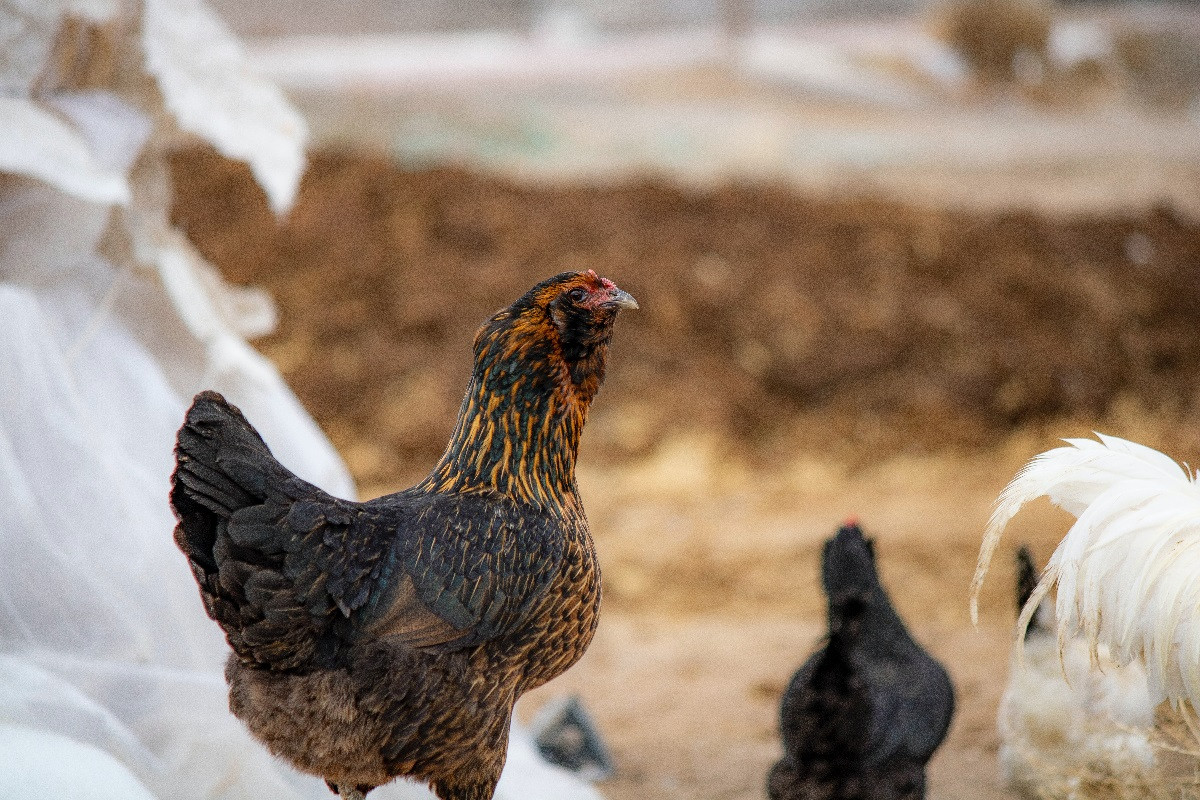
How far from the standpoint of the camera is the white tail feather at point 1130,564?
1.80 metres

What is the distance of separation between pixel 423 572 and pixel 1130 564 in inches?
47.3

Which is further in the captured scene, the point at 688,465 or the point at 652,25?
the point at 652,25

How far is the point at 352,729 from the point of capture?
168 centimetres

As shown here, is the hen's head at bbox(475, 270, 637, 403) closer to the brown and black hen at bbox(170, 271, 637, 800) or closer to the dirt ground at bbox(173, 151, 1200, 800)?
the brown and black hen at bbox(170, 271, 637, 800)

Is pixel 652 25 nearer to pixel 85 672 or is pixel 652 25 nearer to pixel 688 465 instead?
pixel 688 465

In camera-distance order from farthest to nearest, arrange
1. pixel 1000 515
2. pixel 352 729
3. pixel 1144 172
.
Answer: pixel 1144 172
pixel 1000 515
pixel 352 729

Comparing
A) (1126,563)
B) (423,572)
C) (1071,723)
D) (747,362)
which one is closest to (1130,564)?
(1126,563)

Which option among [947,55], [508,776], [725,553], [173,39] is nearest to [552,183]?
[947,55]

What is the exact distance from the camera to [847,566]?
2332 mm

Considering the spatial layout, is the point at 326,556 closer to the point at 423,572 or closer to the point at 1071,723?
the point at 423,572

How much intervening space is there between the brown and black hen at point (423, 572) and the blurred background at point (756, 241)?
99.7 inches

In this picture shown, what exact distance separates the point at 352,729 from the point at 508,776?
845 mm

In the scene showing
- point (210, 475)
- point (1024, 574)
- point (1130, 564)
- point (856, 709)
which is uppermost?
point (210, 475)

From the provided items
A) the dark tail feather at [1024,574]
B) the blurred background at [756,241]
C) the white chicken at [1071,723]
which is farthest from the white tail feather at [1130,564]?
the blurred background at [756,241]
